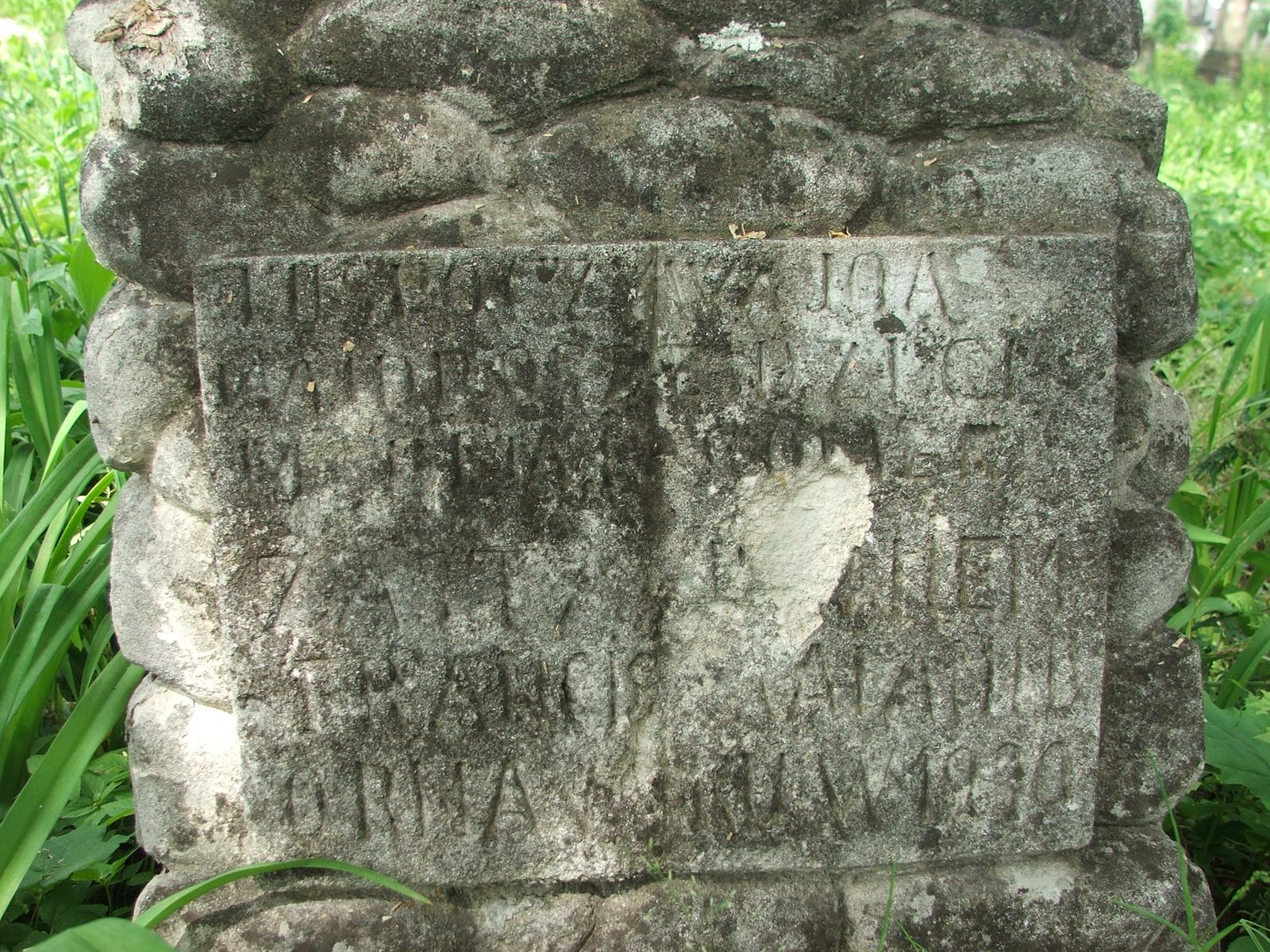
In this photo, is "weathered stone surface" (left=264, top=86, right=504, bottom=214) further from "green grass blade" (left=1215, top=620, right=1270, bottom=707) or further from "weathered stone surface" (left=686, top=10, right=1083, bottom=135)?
"green grass blade" (left=1215, top=620, right=1270, bottom=707)

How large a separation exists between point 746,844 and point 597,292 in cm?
87

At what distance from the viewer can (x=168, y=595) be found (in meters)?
1.63

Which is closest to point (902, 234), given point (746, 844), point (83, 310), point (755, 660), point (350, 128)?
point (755, 660)

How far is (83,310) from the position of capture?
9.04 ft

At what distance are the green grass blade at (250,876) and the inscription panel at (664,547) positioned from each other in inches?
2.1

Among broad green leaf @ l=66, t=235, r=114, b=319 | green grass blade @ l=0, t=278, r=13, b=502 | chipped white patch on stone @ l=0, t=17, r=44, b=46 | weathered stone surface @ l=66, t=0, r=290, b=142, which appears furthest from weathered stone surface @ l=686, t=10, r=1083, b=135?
chipped white patch on stone @ l=0, t=17, r=44, b=46

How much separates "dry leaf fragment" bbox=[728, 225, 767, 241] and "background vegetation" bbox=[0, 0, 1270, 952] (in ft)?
4.03

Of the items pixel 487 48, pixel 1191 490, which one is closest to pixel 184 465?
pixel 487 48

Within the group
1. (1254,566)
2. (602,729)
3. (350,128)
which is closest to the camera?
(350,128)

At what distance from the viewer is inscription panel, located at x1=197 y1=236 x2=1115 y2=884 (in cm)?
149

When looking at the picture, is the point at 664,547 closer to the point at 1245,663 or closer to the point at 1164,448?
the point at 1164,448

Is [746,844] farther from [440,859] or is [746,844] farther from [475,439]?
[475,439]

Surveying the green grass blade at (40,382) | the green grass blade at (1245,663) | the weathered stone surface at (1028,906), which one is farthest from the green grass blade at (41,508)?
the green grass blade at (1245,663)

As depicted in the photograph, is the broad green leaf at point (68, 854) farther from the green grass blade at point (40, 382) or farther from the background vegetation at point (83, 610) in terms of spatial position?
the green grass blade at point (40, 382)
